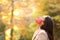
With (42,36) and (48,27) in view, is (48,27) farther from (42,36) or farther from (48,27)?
(42,36)

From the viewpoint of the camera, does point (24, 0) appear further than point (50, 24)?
Yes

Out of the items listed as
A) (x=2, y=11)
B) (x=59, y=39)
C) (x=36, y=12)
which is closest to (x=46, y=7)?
(x=36, y=12)

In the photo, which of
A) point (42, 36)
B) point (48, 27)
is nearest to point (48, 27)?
point (48, 27)

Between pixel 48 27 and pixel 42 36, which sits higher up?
pixel 48 27

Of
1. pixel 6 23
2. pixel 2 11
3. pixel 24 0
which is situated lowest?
pixel 6 23

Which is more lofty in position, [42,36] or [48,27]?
[48,27]

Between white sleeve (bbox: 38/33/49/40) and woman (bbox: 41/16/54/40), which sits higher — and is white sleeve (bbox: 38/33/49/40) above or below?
below

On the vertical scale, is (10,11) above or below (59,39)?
above

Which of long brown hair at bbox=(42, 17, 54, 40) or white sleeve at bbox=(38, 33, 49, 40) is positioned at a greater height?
long brown hair at bbox=(42, 17, 54, 40)

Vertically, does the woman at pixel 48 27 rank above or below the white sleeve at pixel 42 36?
above

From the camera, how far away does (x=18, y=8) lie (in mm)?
3041

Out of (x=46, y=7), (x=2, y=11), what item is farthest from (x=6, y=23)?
(x=46, y=7)

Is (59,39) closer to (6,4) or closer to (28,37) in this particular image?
(28,37)

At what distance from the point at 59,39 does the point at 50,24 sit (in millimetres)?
704
